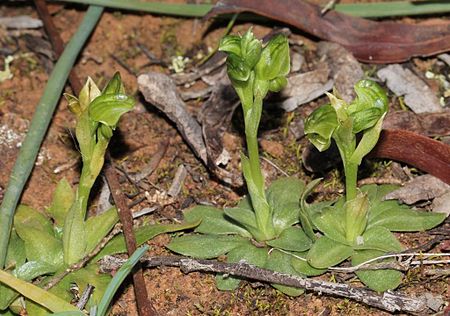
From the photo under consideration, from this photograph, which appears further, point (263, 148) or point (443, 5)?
point (443, 5)

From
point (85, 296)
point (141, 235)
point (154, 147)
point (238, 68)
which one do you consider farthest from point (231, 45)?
point (85, 296)

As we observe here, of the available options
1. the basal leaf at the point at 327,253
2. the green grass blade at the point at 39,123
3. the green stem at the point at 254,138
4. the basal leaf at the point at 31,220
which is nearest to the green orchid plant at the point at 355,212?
the basal leaf at the point at 327,253

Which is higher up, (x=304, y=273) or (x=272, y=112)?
(x=272, y=112)

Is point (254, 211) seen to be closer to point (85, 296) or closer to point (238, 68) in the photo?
point (238, 68)

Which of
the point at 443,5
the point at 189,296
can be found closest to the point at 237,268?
the point at 189,296

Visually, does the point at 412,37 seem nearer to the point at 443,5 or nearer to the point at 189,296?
the point at 443,5

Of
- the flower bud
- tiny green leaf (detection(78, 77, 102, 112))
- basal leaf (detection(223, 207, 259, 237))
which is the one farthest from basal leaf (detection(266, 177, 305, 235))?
tiny green leaf (detection(78, 77, 102, 112))

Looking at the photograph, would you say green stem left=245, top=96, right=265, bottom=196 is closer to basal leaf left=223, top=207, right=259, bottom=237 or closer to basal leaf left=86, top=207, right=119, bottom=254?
basal leaf left=223, top=207, right=259, bottom=237
